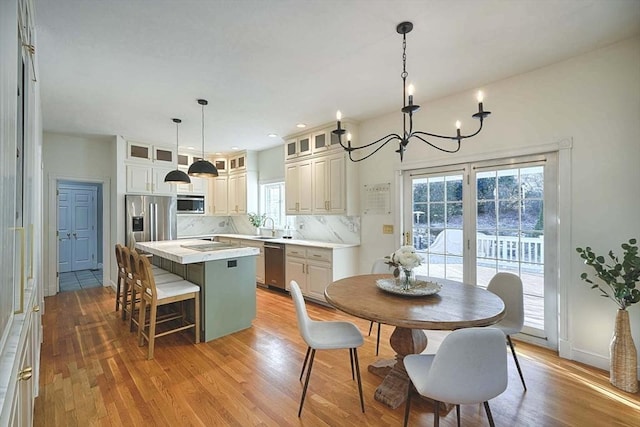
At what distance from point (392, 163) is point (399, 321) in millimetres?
2753

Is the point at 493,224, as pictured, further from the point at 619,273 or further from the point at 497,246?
the point at 619,273

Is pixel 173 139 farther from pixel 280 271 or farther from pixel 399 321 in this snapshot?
pixel 399 321

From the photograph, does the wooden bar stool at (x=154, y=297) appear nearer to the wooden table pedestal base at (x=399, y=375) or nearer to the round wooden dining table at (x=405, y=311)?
the round wooden dining table at (x=405, y=311)

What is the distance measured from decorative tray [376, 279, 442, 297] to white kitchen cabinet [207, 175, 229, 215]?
5.05 m

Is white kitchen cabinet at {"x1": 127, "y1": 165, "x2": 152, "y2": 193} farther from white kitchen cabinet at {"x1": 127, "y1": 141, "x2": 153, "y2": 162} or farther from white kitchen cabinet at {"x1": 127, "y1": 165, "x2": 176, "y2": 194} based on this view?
Answer: white kitchen cabinet at {"x1": 127, "y1": 141, "x2": 153, "y2": 162}

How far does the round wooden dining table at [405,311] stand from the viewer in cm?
169

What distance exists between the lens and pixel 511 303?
7.84 feet

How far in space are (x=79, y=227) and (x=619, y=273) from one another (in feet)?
30.8

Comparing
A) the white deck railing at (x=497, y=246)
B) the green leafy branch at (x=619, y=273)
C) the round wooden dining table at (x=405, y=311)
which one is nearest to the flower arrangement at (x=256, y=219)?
the white deck railing at (x=497, y=246)

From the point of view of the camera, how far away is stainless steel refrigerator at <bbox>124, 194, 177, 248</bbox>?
5.21 metres

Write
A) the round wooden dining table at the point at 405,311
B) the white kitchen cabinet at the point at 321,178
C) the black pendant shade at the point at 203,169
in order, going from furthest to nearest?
the white kitchen cabinet at the point at 321,178
the black pendant shade at the point at 203,169
the round wooden dining table at the point at 405,311

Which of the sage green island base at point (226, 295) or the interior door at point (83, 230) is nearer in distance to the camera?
the sage green island base at point (226, 295)

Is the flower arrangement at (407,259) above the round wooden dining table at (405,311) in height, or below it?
above

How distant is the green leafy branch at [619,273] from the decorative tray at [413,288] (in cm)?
131
